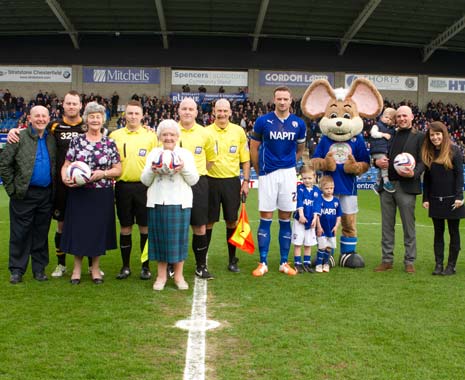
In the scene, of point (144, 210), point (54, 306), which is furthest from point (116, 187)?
point (54, 306)

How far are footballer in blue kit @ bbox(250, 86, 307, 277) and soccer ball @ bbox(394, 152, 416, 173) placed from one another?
3.66 ft

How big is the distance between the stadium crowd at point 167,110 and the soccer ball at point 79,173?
914 inches

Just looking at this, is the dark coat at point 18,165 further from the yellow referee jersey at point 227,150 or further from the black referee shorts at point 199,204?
the yellow referee jersey at point 227,150

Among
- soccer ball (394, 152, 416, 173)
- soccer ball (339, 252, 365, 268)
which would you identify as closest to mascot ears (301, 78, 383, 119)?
soccer ball (394, 152, 416, 173)

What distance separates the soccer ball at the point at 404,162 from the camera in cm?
634

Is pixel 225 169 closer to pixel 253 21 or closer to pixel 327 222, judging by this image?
pixel 327 222

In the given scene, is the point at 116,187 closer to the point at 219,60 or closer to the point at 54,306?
the point at 54,306

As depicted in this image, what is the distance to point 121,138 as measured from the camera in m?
5.95

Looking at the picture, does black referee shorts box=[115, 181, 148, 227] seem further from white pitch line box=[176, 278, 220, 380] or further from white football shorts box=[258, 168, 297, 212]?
white football shorts box=[258, 168, 297, 212]

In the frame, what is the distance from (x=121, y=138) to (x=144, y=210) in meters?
0.80

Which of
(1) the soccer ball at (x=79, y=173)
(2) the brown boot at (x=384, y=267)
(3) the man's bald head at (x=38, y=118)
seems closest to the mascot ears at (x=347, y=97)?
(2) the brown boot at (x=384, y=267)

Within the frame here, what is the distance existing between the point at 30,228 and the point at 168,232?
1.54m

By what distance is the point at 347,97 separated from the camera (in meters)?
7.22

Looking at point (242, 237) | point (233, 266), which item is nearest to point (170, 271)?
point (233, 266)
